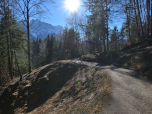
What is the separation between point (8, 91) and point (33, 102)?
3490 millimetres

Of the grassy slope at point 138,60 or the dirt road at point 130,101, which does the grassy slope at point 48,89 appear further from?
the grassy slope at point 138,60

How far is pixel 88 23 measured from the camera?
2322 cm

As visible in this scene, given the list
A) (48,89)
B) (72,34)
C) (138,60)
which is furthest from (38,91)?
(72,34)

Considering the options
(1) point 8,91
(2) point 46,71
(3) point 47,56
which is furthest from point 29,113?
(3) point 47,56

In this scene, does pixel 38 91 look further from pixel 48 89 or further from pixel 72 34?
pixel 72 34

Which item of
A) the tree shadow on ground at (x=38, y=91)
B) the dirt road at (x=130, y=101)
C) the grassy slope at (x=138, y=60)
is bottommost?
the tree shadow on ground at (x=38, y=91)

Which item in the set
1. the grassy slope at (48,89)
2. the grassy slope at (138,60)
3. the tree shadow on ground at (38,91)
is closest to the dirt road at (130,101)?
the grassy slope at (48,89)

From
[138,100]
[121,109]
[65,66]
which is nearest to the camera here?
[121,109]

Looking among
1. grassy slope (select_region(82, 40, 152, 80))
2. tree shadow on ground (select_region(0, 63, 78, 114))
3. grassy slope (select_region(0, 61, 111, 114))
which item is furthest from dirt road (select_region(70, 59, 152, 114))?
tree shadow on ground (select_region(0, 63, 78, 114))

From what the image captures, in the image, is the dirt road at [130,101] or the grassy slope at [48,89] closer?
the dirt road at [130,101]

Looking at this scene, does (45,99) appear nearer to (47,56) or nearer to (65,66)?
(65,66)

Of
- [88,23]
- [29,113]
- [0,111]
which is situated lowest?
[0,111]

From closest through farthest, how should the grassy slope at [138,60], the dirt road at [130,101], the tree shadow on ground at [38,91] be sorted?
1. the dirt road at [130,101]
2. the grassy slope at [138,60]
3. the tree shadow on ground at [38,91]

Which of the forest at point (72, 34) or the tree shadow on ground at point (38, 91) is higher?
the forest at point (72, 34)
